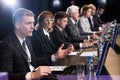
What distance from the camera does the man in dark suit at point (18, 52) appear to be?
222 centimetres

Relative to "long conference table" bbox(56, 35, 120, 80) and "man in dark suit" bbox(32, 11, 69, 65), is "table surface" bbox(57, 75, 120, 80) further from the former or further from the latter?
"man in dark suit" bbox(32, 11, 69, 65)

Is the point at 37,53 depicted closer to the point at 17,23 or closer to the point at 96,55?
the point at 96,55

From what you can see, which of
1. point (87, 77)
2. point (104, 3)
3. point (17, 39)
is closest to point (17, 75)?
point (17, 39)

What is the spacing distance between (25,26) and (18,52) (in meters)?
0.23

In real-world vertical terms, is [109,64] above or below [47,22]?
below

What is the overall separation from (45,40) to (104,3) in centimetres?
899

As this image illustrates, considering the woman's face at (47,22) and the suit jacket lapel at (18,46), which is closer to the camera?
the suit jacket lapel at (18,46)

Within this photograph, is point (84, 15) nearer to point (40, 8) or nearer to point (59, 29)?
point (59, 29)

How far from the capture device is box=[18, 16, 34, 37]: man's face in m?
2.45

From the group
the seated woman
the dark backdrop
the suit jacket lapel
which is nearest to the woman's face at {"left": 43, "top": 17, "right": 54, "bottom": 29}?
the suit jacket lapel

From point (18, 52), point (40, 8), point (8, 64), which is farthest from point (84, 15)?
point (8, 64)

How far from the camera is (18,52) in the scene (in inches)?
93.6

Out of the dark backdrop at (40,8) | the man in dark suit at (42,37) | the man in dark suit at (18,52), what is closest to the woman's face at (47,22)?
the man in dark suit at (42,37)

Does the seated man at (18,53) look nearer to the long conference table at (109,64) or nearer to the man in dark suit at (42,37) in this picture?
the long conference table at (109,64)
